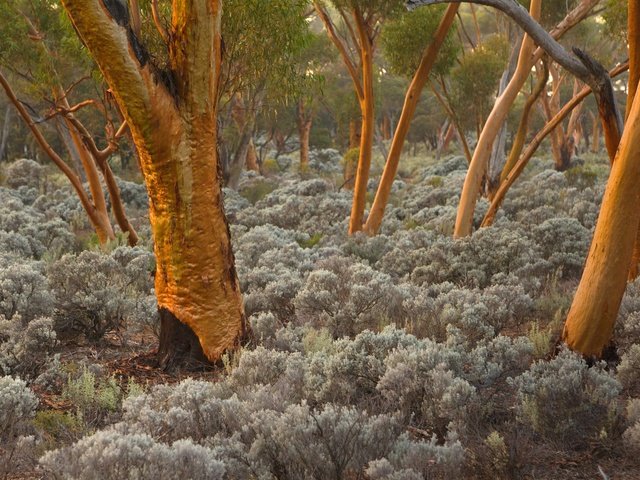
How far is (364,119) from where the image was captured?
44.7 feet

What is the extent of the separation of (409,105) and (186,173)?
308 inches

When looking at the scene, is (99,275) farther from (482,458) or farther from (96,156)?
(482,458)

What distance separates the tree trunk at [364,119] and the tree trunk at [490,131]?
7.58 feet

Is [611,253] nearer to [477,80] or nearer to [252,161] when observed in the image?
[477,80]

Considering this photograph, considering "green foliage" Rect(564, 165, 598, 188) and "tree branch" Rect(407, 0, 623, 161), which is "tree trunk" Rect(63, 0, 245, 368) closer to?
"tree branch" Rect(407, 0, 623, 161)

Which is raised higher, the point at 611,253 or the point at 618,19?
the point at 618,19

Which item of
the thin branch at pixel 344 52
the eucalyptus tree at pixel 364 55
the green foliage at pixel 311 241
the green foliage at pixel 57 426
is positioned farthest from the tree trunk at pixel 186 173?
the green foliage at pixel 311 241

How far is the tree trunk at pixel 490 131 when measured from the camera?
38.5 ft

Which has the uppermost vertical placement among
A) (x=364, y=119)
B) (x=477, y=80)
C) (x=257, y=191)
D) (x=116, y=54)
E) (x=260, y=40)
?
(x=477, y=80)

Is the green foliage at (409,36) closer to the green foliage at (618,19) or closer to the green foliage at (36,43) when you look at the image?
the green foliage at (618,19)

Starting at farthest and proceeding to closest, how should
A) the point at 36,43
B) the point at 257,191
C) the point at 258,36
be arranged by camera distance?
the point at 257,191 → the point at 36,43 → the point at 258,36

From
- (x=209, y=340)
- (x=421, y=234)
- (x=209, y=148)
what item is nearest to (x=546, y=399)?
(x=209, y=340)

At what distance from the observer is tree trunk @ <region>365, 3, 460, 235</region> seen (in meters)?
12.4

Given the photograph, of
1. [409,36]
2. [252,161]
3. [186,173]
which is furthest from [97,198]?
[252,161]
